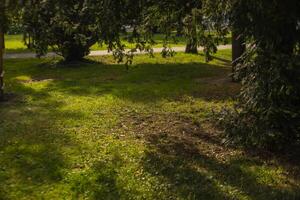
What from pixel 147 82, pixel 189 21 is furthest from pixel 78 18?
pixel 147 82

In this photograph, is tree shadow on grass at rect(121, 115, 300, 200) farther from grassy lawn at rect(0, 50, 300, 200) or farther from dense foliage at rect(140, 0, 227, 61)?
dense foliage at rect(140, 0, 227, 61)

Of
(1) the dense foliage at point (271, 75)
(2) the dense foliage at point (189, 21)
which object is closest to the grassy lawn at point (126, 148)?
(1) the dense foliage at point (271, 75)

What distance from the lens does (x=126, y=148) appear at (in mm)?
7730

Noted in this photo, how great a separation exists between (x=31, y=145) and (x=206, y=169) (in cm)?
272

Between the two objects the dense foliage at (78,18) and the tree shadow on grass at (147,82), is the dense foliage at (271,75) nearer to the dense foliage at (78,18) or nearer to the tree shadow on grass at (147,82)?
the dense foliage at (78,18)

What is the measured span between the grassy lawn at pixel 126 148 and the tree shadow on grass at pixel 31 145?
1 centimetres

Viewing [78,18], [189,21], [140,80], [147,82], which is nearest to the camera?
[78,18]

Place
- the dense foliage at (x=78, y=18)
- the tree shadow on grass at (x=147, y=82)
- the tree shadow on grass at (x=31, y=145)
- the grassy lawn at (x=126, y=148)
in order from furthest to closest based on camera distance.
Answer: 1. the tree shadow on grass at (x=147, y=82)
2. the dense foliage at (x=78, y=18)
3. the tree shadow on grass at (x=31, y=145)
4. the grassy lawn at (x=126, y=148)

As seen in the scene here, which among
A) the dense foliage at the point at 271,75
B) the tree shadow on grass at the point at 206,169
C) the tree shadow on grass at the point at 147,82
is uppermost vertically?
the dense foliage at the point at 271,75

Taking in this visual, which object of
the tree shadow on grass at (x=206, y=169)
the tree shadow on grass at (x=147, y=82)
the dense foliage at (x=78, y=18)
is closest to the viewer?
the tree shadow on grass at (x=206, y=169)

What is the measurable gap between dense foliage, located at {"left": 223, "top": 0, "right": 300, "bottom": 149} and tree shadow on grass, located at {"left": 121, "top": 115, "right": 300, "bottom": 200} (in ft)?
1.39

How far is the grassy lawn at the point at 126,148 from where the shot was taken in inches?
241

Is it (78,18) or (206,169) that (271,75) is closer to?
(206,169)

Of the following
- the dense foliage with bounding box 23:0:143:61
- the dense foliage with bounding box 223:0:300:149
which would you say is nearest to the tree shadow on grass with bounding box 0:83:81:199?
the dense foliage with bounding box 23:0:143:61
